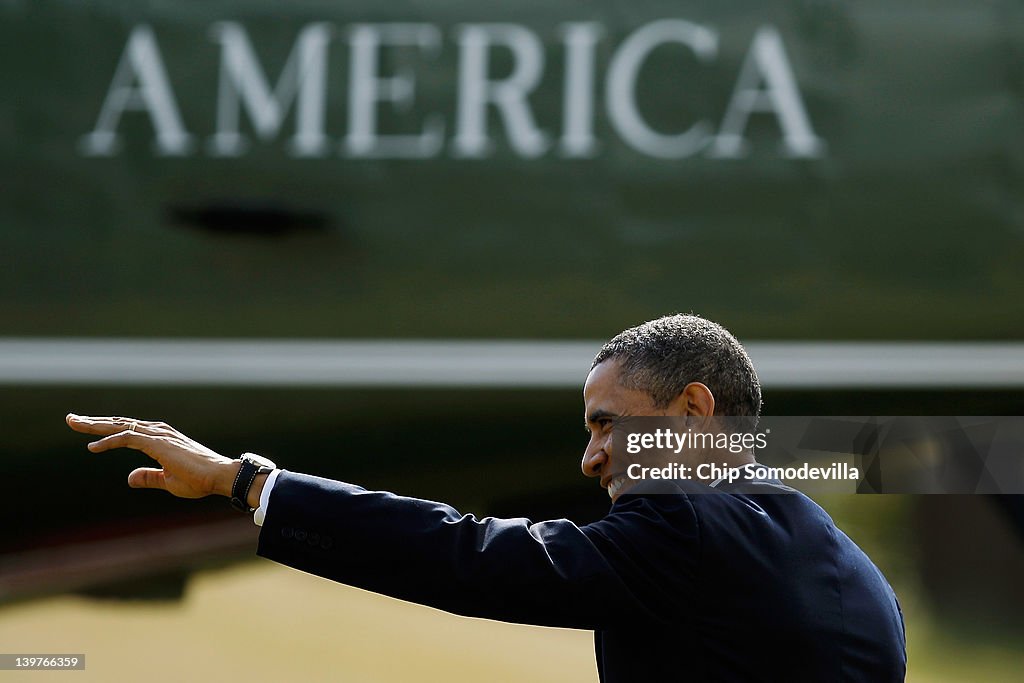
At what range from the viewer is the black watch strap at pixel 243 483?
4.92ft

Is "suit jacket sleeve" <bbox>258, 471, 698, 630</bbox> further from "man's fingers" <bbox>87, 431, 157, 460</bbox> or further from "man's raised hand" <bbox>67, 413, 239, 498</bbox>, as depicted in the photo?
"man's fingers" <bbox>87, 431, 157, 460</bbox>

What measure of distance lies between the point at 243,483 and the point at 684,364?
2.07 ft

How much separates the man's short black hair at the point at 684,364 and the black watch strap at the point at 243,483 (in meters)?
Result: 0.53

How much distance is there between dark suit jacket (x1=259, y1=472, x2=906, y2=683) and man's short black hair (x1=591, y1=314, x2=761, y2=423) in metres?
0.19

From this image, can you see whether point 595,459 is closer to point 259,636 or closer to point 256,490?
point 256,490

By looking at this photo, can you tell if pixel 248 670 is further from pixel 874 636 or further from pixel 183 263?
pixel 874 636

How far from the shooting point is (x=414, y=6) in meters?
2.96

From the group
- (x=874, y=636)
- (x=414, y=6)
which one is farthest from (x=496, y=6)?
(x=874, y=636)

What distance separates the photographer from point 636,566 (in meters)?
1.41

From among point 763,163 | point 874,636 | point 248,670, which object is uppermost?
point 763,163

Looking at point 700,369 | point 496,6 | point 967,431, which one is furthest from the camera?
point 496,6

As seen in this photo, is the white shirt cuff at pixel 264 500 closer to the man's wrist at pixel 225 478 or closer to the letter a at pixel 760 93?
the man's wrist at pixel 225 478

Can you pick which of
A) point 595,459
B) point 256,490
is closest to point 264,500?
point 256,490

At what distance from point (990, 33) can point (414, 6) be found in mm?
1445
